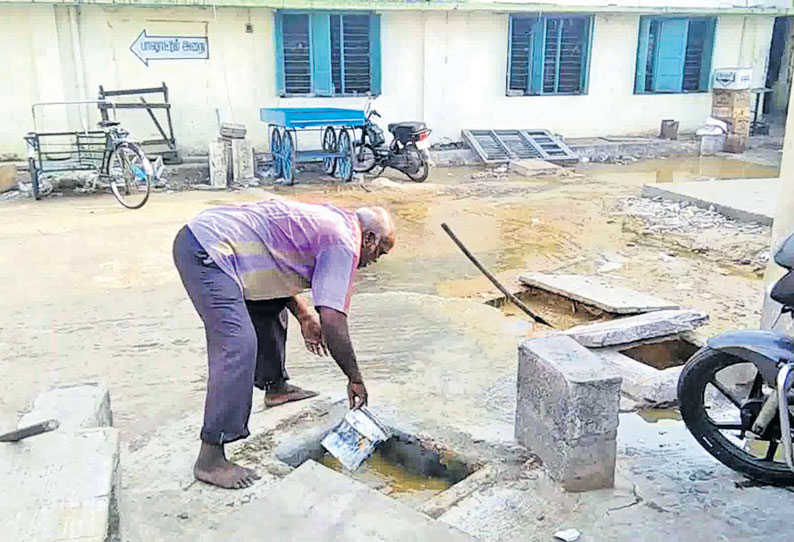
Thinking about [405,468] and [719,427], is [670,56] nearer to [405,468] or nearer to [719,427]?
[719,427]

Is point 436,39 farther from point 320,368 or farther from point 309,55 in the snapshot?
point 320,368

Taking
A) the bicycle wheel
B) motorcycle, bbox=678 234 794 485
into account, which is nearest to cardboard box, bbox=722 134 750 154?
the bicycle wheel

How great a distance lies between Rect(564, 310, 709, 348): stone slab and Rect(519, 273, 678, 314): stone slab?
0.13 meters

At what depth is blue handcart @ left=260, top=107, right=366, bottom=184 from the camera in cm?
1109

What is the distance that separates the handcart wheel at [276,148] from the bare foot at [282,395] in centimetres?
814

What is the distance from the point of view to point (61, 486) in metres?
1.99

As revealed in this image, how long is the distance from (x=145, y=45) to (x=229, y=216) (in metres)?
9.86

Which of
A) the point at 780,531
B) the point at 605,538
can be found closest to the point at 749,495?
the point at 780,531

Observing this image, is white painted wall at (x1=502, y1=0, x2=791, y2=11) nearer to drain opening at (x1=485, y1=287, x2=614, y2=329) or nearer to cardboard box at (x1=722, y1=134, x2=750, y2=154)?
cardboard box at (x1=722, y1=134, x2=750, y2=154)

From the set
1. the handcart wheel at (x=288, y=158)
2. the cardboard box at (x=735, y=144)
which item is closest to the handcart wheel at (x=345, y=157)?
the handcart wheel at (x=288, y=158)

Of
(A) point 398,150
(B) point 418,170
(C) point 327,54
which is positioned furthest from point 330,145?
(C) point 327,54

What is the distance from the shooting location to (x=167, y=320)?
568 centimetres

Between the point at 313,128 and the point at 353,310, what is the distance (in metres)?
6.21

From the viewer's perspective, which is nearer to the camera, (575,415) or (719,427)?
(575,415)
